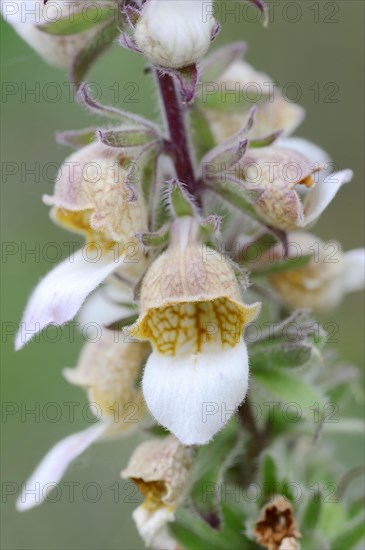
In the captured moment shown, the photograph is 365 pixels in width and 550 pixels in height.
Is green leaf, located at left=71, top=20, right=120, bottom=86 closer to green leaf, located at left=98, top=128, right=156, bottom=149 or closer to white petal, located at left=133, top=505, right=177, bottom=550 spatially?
green leaf, located at left=98, top=128, right=156, bottom=149

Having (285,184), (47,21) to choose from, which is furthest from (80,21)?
(285,184)

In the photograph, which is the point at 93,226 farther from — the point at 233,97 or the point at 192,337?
the point at 233,97

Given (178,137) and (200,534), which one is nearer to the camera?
(178,137)

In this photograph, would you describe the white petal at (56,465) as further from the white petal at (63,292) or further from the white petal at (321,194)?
the white petal at (321,194)

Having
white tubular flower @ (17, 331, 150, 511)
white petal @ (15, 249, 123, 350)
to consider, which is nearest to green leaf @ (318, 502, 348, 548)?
white tubular flower @ (17, 331, 150, 511)

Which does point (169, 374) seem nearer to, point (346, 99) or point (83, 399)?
point (83, 399)

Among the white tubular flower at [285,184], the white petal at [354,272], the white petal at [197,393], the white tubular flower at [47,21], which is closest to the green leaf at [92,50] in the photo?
the white tubular flower at [47,21]
